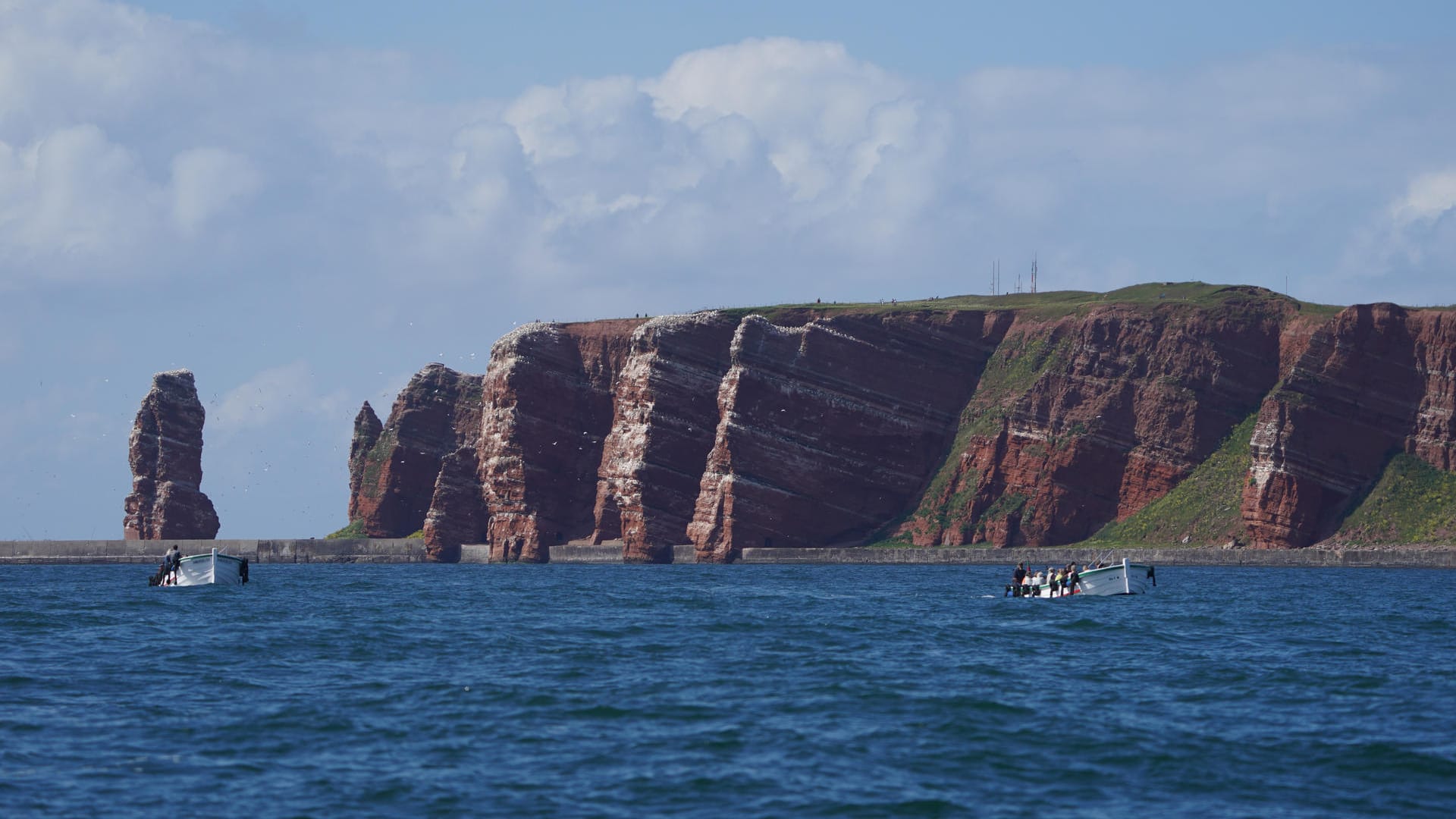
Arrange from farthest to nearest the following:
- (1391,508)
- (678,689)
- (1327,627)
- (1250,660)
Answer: (1391,508) → (1327,627) → (1250,660) → (678,689)

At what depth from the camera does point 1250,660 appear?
4572cm

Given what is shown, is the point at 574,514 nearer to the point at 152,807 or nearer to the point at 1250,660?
the point at 1250,660

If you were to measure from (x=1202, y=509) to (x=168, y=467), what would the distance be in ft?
365

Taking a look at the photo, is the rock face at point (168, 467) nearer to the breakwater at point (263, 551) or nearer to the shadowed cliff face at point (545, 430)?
the breakwater at point (263, 551)

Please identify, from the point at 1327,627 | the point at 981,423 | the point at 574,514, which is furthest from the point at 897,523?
the point at 1327,627

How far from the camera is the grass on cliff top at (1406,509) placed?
12210cm

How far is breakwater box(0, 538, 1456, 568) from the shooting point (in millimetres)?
119938

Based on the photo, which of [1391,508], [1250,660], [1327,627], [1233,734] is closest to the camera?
[1233,734]

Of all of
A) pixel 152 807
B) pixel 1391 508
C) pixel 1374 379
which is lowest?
pixel 152 807

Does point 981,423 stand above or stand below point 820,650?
above

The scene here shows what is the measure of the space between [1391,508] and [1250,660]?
87628 millimetres

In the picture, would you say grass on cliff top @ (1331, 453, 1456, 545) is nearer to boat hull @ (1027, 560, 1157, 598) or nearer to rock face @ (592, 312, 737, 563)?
boat hull @ (1027, 560, 1157, 598)

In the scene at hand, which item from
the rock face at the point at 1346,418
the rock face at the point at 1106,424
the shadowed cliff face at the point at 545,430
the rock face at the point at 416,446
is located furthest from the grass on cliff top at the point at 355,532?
the rock face at the point at 1346,418

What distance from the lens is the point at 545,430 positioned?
16175cm
